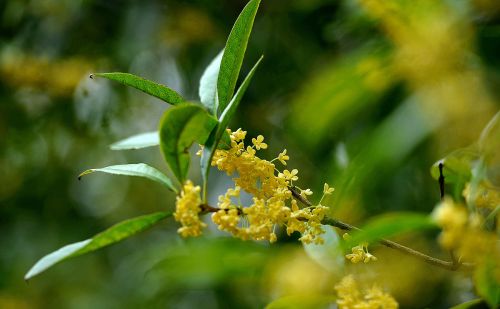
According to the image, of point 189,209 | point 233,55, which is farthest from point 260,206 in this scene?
point 233,55

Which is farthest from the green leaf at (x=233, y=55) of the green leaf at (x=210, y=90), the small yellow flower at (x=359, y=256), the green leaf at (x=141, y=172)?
the small yellow flower at (x=359, y=256)

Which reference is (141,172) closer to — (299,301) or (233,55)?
(233,55)

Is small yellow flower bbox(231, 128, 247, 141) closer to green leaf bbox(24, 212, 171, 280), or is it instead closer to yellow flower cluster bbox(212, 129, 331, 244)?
yellow flower cluster bbox(212, 129, 331, 244)

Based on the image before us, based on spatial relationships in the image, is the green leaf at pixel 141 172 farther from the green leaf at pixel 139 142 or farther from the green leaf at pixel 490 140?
the green leaf at pixel 490 140

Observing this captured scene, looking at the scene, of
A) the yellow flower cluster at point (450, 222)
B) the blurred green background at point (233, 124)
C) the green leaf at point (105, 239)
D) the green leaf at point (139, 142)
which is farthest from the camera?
the blurred green background at point (233, 124)

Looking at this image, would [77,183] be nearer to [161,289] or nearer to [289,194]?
[161,289]
